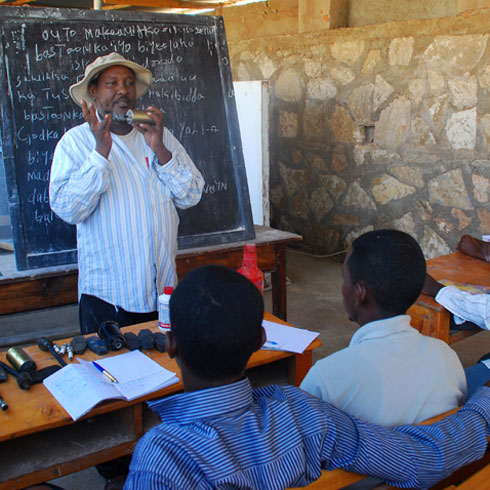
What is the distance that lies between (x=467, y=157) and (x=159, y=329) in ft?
11.2

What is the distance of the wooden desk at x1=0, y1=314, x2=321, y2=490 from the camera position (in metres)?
1.71

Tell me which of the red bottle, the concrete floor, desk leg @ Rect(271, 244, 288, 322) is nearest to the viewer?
the red bottle

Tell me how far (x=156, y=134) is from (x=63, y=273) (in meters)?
0.98

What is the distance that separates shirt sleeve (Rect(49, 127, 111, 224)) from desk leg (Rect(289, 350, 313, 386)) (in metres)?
1.08

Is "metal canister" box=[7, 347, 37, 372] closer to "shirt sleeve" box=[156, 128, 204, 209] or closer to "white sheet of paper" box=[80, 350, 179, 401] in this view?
"white sheet of paper" box=[80, 350, 179, 401]

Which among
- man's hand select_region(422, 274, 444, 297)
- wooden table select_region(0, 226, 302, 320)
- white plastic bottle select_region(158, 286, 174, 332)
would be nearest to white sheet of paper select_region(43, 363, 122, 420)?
white plastic bottle select_region(158, 286, 174, 332)

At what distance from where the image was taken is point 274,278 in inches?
149

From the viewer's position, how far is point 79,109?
336 cm

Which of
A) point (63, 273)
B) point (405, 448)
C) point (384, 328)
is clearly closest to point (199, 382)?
point (405, 448)

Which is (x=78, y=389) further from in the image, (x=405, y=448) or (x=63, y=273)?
(x=63, y=273)

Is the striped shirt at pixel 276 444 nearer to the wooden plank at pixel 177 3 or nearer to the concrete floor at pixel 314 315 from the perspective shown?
the concrete floor at pixel 314 315

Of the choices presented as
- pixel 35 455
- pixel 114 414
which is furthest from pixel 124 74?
pixel 35 455

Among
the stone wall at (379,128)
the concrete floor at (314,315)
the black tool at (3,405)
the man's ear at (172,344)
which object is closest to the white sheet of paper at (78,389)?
the black tool at (3,405)

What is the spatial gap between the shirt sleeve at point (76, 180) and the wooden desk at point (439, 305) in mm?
1524
